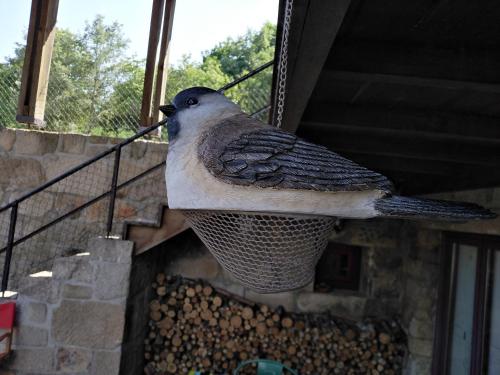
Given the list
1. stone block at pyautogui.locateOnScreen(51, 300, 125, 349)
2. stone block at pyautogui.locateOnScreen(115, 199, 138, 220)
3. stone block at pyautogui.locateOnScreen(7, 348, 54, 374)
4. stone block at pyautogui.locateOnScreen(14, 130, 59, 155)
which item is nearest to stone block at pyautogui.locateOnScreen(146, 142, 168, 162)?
stone block at pyautogui.locateOnScreen(115, 199, 138, 220)

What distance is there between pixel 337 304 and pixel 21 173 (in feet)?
Answer: 11.1

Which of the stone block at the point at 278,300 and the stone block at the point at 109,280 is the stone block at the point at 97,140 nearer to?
the stone block at the point at 109,280

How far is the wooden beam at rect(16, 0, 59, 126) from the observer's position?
363 centimetres

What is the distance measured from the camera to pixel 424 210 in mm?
917

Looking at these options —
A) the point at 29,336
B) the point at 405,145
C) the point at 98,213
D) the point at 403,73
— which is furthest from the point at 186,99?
the point at 98,213

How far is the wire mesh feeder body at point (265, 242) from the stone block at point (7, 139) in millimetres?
3647

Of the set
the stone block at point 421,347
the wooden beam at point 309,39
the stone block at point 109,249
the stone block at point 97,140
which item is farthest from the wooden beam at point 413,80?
the stone block at point 97,140

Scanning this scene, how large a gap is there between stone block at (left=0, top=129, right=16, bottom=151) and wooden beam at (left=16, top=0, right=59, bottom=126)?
0.47 metres

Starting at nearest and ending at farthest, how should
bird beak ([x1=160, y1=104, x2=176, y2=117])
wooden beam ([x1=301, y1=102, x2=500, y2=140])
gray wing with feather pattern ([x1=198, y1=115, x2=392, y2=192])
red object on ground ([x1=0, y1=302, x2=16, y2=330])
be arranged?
gray wing with feather pattern ([x1=198, y1=115, x2=392, y2=192])
bird beak ([x1=160, y1=104, x2=176, y2=117])
wooden beam ([x1=301, y1=102, x2=500, y2=140])
red object on ground ([x1=0, y1=302, x2=16, y2=330])

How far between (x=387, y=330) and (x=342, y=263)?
760mm

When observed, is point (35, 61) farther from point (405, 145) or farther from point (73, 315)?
point (405, 145)

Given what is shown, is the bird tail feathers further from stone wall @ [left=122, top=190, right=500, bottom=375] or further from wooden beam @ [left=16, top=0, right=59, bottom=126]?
wooden beam @ [left=16, top=0, right=59, bottom=126]

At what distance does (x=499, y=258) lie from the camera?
2.81m

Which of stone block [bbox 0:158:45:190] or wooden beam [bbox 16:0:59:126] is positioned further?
stone block [bbox 0:158:45:190]
